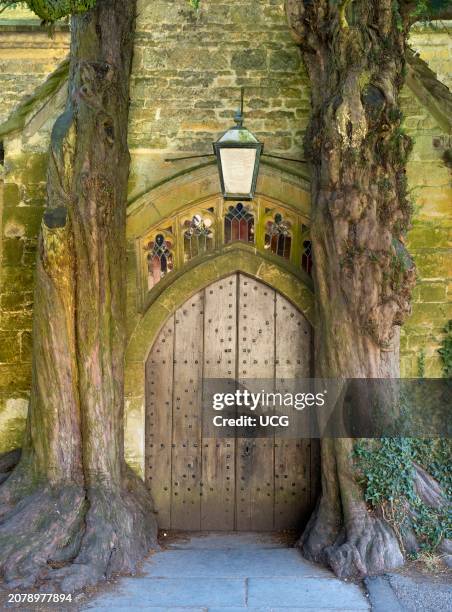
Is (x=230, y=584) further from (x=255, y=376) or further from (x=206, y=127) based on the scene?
(x=206, y=127)

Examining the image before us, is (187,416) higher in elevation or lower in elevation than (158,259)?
lower

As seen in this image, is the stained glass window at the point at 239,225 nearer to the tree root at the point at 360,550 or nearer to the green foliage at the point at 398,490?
the green foliage at the point at 398,490

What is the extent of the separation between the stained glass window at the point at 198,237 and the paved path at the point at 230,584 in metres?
2.45

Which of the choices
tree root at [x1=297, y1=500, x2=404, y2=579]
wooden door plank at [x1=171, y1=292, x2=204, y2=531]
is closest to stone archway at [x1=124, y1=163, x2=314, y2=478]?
wooden door plank at [x1=171, y1=292, x2=204, y2=531]

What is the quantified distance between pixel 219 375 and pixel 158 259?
3.73 ft

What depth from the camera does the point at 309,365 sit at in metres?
7.17

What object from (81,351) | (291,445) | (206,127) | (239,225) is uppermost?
(206,127)

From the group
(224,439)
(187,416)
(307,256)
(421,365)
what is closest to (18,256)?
(187,416)

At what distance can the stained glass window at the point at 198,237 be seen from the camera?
7203mm

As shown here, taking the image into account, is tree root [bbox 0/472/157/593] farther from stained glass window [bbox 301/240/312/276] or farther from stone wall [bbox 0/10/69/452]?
stained glass window [bbox 301/240/312/276]

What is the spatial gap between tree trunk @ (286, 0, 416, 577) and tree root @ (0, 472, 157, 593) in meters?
1.39

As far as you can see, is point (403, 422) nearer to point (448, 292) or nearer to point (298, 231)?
point (448, 292)

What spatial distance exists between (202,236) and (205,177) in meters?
0.51

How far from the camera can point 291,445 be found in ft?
23.4
